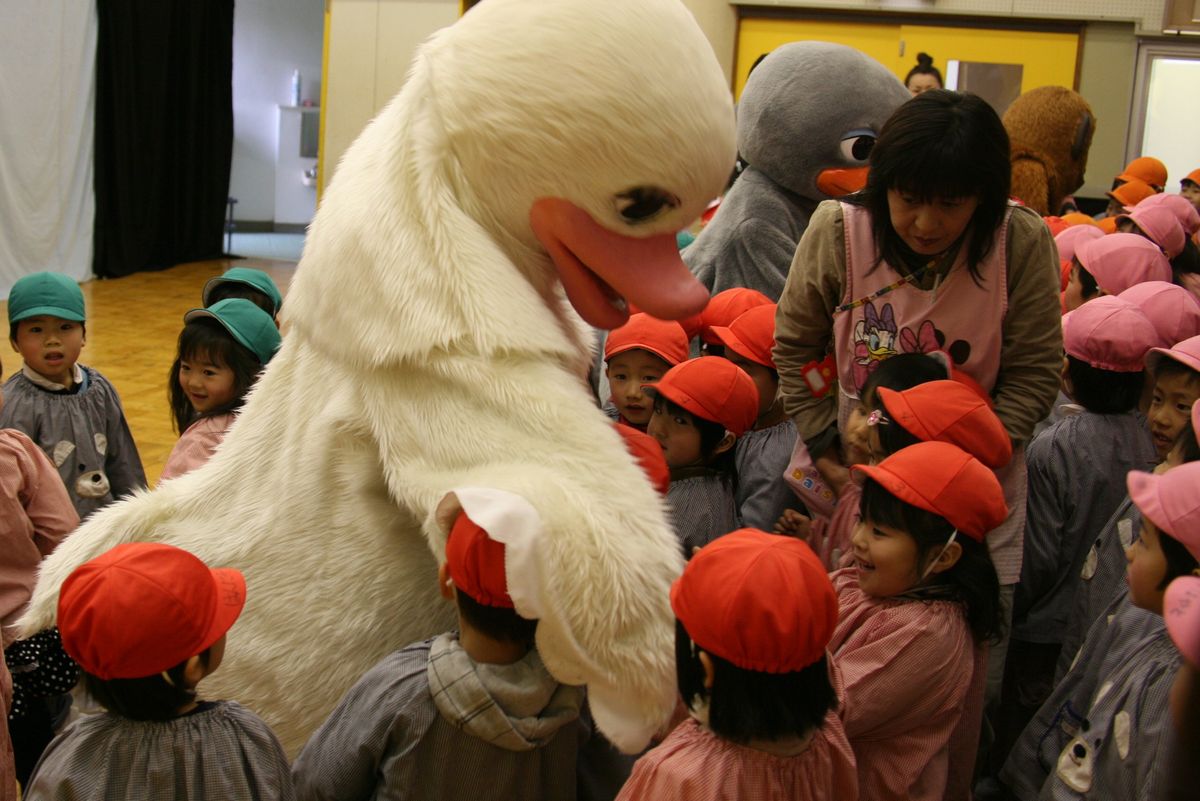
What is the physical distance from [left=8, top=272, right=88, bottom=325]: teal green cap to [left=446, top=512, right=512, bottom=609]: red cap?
2.13 meters

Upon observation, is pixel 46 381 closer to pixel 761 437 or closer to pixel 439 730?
pixel 761 437

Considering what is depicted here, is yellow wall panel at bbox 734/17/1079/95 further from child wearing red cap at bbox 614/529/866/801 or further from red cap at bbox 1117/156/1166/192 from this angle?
child wearing red cap at bbox 614/529/866/801

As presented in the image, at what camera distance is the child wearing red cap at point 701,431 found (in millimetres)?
2281

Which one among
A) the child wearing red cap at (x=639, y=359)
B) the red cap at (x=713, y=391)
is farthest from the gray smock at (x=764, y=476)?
the child wearing red cap at (x=639, y=359)

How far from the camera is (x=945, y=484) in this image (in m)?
1.74

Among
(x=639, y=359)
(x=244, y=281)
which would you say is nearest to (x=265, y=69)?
(x=244, y=281)

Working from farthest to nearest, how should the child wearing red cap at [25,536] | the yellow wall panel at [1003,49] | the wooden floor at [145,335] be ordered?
the yellow wall panel at [1003,49] → the wooden floor at [145,335] → the child wearing red cap at [25,536]

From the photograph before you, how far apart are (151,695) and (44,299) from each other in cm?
200

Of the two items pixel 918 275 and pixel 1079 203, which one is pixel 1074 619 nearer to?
pixel 918 275

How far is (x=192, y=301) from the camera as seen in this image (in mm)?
8969

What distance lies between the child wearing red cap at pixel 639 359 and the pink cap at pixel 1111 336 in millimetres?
874

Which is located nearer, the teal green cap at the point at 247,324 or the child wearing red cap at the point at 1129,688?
the child wearing red cap at the point at 1129,688

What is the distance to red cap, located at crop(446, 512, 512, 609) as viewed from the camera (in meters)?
1.27

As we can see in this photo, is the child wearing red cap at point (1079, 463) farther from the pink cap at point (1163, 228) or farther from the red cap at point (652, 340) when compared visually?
the pink cap at point (1163, 228)
